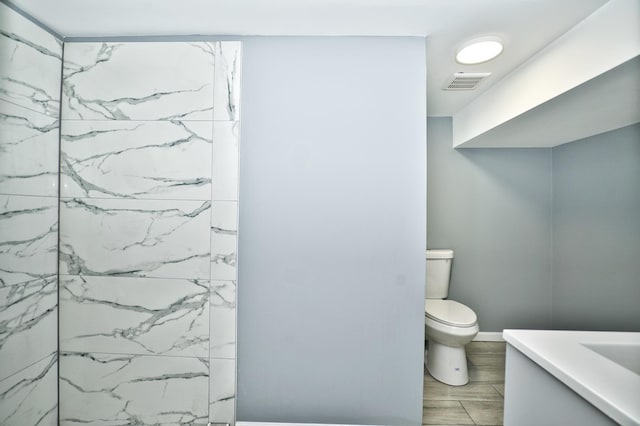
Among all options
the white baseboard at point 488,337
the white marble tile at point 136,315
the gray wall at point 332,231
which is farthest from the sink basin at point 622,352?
the white baseboard at point 488,337

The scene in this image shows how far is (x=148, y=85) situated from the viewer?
1.59 m

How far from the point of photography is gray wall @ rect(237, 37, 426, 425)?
159 centimetres

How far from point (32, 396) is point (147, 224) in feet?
3.31

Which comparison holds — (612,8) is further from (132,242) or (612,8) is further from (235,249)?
(132,242)

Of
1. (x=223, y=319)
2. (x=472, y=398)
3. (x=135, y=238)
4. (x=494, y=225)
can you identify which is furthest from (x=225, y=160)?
(x=494, y=225)

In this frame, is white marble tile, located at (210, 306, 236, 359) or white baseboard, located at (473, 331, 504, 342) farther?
white baseboard, located at (473, 331, 504, 342)

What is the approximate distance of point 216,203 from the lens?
1.59 meters

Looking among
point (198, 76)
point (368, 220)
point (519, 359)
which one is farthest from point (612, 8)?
point (198, 76)

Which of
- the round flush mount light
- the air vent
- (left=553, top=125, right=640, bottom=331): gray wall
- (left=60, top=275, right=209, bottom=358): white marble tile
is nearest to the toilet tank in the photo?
(left=553, top=125, right=640, bottom=331): gray wall

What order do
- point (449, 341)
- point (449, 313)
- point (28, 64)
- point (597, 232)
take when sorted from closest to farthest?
1. point (28, 64)
2. point (449, 341)
3. point (449, 313)
4. point (597, 232)

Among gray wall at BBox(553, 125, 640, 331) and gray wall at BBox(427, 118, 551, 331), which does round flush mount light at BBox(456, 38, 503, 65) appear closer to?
gray wall at BBox(427, 118, 551, 331)

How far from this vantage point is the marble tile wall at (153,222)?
1.59 meters

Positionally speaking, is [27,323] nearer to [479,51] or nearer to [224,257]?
[224,257]

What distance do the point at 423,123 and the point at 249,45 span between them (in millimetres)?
1044
